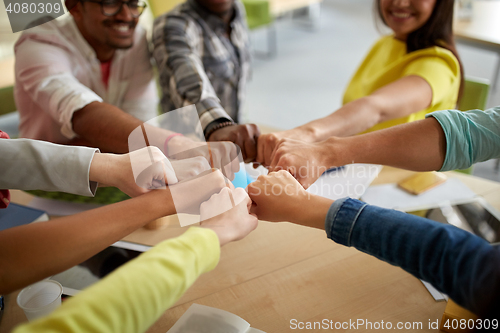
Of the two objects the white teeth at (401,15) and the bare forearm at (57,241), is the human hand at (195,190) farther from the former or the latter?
the white teeth at (401,15)

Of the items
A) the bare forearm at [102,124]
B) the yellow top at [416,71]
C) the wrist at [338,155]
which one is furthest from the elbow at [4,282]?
the yellow top at [416,71]

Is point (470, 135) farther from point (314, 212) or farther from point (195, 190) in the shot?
point (195, 190)

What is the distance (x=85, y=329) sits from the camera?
1.37 feet

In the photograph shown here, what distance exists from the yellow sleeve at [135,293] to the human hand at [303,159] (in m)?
0.36

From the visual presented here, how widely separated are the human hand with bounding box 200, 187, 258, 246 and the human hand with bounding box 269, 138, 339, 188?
0.51 ft

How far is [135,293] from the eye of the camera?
456 millimetres

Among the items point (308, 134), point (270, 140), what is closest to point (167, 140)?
point (270, 140)

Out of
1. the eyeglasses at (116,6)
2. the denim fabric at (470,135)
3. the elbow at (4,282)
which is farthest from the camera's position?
the eyeglasses at (116,6)

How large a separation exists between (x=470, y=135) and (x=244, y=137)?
52 centimetres

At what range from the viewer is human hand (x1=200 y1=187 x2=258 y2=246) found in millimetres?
648

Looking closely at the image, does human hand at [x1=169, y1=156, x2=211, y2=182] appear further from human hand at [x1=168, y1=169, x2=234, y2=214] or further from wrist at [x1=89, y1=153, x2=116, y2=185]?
wrist at [x1=89, y1=153, x2=116, y2=185]

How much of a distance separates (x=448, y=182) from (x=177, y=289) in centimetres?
81

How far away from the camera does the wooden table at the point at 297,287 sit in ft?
2.18

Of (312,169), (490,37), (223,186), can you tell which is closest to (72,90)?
(223,186)
